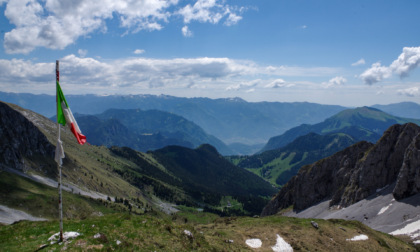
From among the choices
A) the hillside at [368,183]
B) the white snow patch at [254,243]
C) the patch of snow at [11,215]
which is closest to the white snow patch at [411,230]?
the hillside at [368,183]

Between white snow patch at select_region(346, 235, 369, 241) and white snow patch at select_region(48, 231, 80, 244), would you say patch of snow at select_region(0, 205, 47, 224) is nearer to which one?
white snow patch at select_region(48, 231, 80, 244)

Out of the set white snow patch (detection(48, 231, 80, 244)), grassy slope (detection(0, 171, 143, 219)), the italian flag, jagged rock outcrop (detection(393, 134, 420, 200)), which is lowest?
grassy slope (detection(0, 171, 143, 219))

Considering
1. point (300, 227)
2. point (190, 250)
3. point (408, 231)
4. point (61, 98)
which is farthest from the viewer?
point (408, 231)

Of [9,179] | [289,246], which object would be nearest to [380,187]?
[289,246]

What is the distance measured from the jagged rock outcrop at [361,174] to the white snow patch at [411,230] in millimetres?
24730

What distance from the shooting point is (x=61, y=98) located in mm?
26016

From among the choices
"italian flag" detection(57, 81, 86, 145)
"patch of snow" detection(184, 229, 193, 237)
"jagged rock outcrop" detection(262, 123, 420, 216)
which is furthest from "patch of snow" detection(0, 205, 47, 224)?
"jagged rock outcrop" detection(262, 123, 420, 216)

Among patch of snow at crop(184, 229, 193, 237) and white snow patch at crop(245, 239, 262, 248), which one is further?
white snow patch at crop(245, 239, 262, 248)

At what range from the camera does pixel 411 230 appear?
85938 millimetres

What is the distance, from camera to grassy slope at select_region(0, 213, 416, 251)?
27.1 metres

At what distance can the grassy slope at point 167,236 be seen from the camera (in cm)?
2710

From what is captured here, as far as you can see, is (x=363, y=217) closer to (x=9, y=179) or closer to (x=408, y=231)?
(x=408, y=231)

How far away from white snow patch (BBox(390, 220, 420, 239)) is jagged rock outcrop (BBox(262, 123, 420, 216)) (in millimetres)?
24730

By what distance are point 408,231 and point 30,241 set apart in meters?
105
